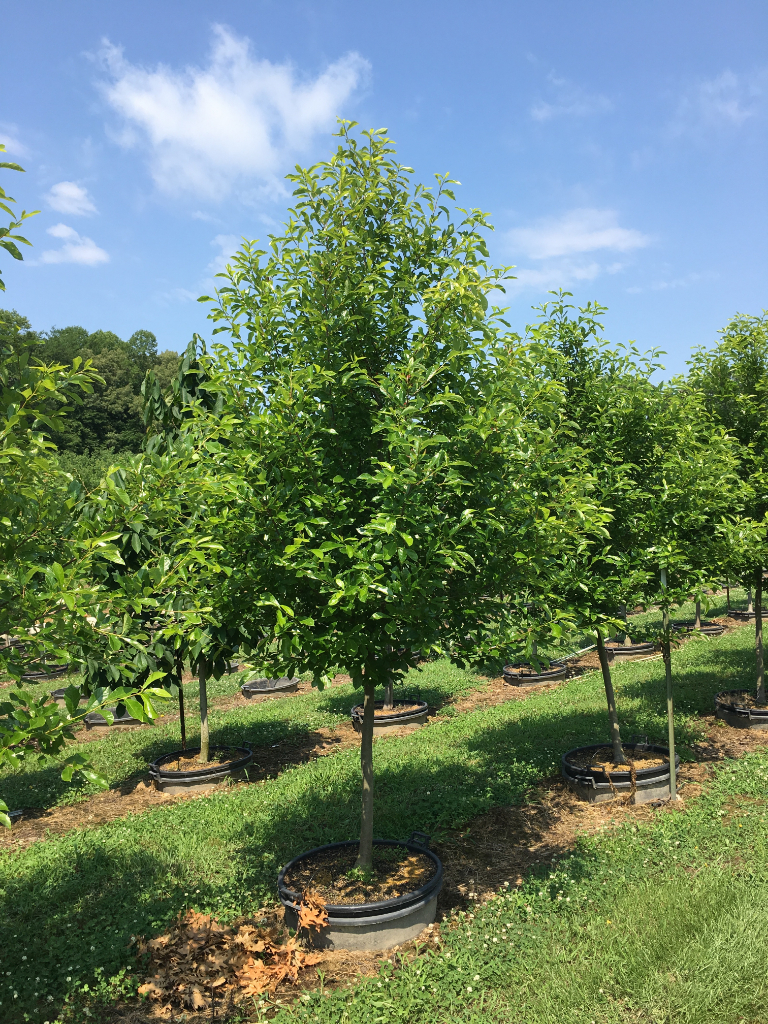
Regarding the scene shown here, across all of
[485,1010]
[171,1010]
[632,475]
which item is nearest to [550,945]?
[485,1010]

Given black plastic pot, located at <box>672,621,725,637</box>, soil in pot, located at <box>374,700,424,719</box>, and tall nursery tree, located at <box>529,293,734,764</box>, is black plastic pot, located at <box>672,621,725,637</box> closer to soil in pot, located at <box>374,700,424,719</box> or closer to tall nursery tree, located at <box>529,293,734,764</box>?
soil in pot, located at <box>374,700,424,719</box>

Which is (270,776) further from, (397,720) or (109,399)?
(109,399)

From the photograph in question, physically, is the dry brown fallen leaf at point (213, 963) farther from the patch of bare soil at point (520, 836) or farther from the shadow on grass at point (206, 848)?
the patch of bare soil at point (520, 836)

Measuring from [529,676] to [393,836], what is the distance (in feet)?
31.7

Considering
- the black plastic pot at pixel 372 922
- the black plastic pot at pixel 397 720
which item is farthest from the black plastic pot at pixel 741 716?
the black plastic pot at pixel 372 922

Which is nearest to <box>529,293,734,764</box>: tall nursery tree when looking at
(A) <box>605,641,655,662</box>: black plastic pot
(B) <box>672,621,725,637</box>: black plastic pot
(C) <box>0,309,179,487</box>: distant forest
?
(A) <box>605,641,655,662</box>: black plastic pot

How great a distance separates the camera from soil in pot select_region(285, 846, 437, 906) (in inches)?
207

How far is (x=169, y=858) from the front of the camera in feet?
22.0

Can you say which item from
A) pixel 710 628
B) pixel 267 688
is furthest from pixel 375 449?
pixel 710 628

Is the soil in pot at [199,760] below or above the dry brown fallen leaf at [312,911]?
below

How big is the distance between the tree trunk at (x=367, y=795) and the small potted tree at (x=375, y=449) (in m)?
0.02

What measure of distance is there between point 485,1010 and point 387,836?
2.74 metres

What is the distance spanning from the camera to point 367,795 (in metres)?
5.70

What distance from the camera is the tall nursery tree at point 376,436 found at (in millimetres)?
4512
